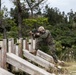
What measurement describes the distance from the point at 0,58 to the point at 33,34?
18.4 ft

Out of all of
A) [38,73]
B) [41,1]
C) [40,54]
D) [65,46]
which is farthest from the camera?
[41,1]

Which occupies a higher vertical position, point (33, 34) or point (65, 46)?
point (33, 34)

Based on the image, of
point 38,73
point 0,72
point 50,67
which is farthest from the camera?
point 50,67

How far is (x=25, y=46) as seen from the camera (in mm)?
12438

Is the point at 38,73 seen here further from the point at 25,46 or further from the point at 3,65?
the point at 25,46

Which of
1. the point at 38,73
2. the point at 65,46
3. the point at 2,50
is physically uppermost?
the point at 2,50

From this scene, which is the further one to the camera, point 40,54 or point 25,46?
point 40,54

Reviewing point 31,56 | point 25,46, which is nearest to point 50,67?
point 31,56

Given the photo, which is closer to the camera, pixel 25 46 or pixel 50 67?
pixel 50 67

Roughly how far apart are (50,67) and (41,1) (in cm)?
1311

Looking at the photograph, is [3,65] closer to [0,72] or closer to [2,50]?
[2,50]

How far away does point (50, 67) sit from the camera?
11.2 m

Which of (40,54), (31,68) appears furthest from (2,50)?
(40,54)

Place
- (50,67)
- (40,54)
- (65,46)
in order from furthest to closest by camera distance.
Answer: (65,46), (40,54), (50,67)
